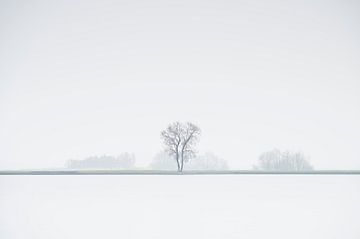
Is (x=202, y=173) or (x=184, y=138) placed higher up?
(x=184, y=138)
